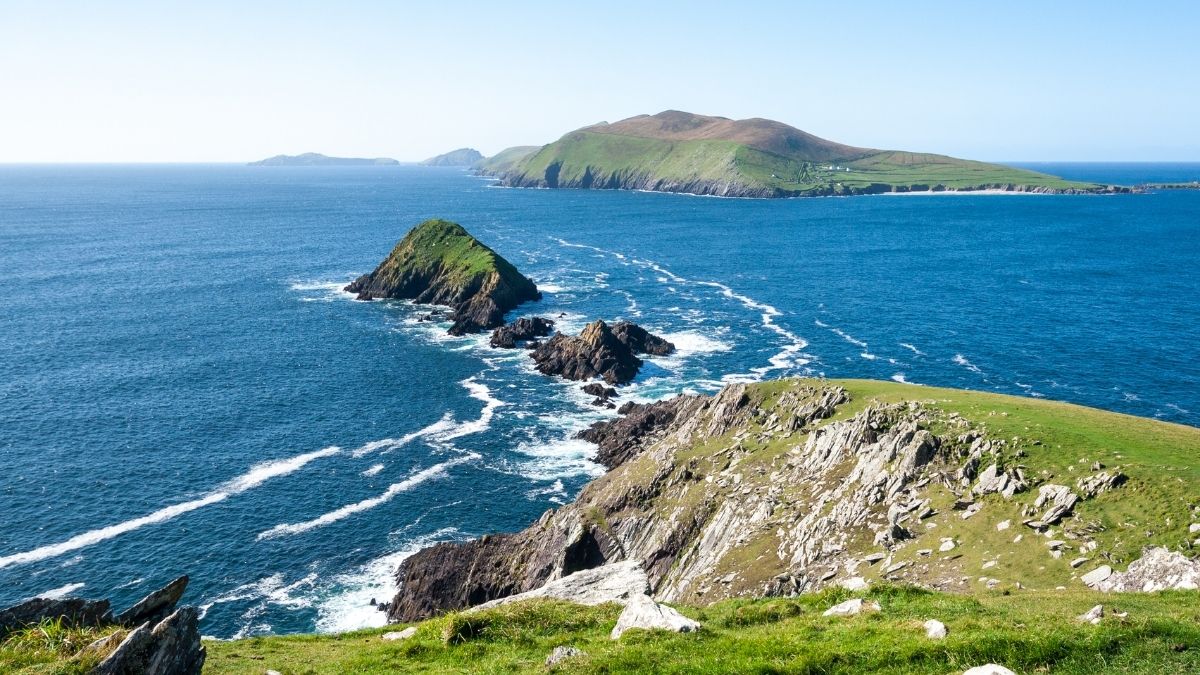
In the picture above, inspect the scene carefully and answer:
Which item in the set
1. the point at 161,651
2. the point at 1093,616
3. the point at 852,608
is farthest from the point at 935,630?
the point at 161,651

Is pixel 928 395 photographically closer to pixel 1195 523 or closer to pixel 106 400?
pixel 1195 523

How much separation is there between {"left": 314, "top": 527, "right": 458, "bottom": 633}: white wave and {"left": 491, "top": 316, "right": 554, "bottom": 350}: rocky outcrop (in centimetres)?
6086

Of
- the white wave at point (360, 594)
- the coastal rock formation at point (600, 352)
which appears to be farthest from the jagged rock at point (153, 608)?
the coastal rock formation at point (600, 352)

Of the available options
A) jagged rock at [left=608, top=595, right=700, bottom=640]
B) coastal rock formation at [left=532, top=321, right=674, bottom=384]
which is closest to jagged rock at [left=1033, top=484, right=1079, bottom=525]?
jagged rock at [left=608, top=595, right=700, bottom=640]

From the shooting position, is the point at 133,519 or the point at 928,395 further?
the point at 133,519

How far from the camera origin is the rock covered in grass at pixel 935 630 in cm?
2272

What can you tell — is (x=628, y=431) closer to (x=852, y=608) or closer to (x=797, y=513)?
(x=797, y=513)

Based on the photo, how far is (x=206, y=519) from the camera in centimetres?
6869

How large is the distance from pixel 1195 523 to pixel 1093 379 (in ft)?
232

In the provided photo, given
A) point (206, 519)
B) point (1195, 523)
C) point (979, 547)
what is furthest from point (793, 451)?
point (206, 519)

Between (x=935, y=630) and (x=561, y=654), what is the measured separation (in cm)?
1204

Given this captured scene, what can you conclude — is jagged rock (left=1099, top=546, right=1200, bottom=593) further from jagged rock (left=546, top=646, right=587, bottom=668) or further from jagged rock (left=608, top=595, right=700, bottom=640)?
jagged rock (left=546, top=646, right=587, bottom=668)

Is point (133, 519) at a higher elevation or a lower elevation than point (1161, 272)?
lower

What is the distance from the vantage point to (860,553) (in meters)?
44.1
